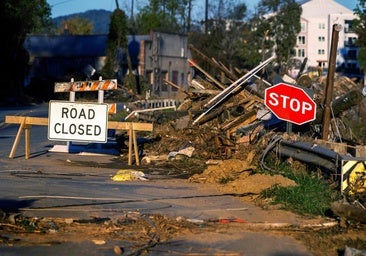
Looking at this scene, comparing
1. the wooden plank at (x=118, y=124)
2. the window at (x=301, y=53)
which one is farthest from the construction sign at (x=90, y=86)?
the window at (x=301, y=53)

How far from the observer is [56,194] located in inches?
491

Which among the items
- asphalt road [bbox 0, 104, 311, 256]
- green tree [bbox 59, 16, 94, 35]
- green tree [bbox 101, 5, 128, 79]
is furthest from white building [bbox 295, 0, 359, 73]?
asphalt road [bbox 0, 104, 311, 256]

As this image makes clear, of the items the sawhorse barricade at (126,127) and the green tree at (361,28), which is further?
the green tree at (361,28)

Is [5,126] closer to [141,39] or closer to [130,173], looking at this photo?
[130,173]

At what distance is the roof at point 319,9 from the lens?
12244 cm

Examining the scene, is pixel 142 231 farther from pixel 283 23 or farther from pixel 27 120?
pixel 283 23

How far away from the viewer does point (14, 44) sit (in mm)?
51875

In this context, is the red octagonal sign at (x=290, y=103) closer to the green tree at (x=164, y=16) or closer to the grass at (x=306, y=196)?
the grass at (x=306, y=196)

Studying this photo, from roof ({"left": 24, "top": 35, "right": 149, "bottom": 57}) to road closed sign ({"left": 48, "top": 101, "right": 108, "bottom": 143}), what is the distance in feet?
187

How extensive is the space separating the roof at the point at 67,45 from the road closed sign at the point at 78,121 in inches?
2239

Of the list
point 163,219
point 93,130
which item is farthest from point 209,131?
point 163,219

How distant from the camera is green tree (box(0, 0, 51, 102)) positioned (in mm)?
51000

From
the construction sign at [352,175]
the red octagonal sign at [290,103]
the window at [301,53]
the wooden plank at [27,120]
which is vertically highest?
the window at [301,53]

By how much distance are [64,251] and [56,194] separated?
3.83m
